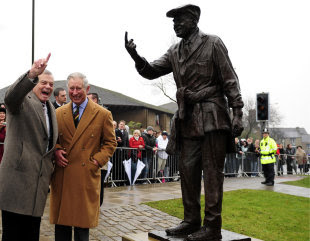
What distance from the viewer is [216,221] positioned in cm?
367

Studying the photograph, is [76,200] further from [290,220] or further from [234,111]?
[290,220]

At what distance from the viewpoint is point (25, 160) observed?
3.36 meters

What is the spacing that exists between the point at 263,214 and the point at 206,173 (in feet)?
16.2

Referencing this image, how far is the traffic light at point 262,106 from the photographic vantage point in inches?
574

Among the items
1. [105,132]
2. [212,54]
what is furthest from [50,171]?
[212,54]

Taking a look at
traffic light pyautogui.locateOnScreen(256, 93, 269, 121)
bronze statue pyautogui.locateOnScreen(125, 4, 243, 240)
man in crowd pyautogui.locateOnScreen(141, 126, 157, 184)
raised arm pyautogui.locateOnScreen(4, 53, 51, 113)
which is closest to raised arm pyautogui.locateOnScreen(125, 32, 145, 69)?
bronze statue pyautogui.locateOnScreen(125, 4, 243, 240)

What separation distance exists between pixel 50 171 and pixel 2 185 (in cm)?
47

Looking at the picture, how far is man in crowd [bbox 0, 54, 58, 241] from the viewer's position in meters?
3.27

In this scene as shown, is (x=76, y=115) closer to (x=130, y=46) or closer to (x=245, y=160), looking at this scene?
(x=130, y=46)

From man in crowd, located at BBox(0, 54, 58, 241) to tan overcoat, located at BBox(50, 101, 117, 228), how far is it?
191 mm

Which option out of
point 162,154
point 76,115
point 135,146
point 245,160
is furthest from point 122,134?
point 245,160

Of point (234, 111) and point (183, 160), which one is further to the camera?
point (183, 160)

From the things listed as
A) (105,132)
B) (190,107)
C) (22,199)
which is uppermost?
(190,107)

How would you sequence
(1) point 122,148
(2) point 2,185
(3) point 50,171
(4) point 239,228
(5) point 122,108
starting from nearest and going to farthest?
(2) point 2,185, (3) point 50,171, (4) point 239,228, (1) point 122,148, (5) point 122,108
